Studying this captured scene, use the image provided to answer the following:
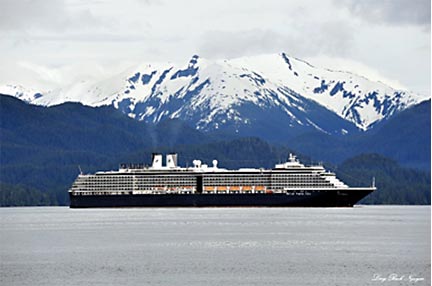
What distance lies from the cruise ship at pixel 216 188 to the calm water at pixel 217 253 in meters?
47.2

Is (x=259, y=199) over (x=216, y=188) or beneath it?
beneath

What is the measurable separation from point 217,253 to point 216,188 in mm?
94567

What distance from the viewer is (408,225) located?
415 ft

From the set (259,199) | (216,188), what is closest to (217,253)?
(259,199)

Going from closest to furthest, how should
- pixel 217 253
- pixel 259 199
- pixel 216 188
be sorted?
1. pixel 217 253
2. pixel 259 199
3. pixel 216 188

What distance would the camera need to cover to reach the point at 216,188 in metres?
180

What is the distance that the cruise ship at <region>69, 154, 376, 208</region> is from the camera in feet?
574

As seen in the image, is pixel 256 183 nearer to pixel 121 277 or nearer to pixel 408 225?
pixel 408 225

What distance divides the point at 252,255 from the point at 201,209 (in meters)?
95.9

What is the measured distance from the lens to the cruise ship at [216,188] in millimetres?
174875
